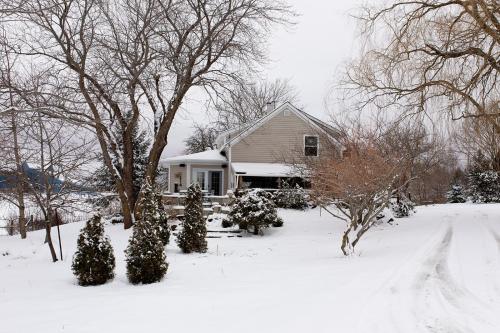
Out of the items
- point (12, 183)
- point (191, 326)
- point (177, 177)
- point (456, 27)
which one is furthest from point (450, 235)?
point (177, 177)

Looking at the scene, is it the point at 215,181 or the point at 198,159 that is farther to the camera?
the point at 215,181

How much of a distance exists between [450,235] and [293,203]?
936 centimetres

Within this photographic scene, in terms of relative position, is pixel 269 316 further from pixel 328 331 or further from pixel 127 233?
pixel 127 233

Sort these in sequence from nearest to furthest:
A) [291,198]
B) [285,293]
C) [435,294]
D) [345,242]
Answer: [435,294]
[285,293]
[345,242]
[291,198]

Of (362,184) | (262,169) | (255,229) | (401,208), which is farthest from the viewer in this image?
(262,169)

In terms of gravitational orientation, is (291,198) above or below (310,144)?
below

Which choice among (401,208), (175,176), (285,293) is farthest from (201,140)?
(285,293)

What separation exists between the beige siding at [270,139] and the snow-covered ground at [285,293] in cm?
1329

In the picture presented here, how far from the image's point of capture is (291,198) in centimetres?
2170

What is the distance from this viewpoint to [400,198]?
21.4 meters

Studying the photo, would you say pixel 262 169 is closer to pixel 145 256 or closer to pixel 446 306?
pixel 145 256

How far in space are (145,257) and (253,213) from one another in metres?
8.51

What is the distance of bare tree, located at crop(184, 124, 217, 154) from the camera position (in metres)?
46.1

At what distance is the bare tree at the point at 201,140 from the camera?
4608 cm
